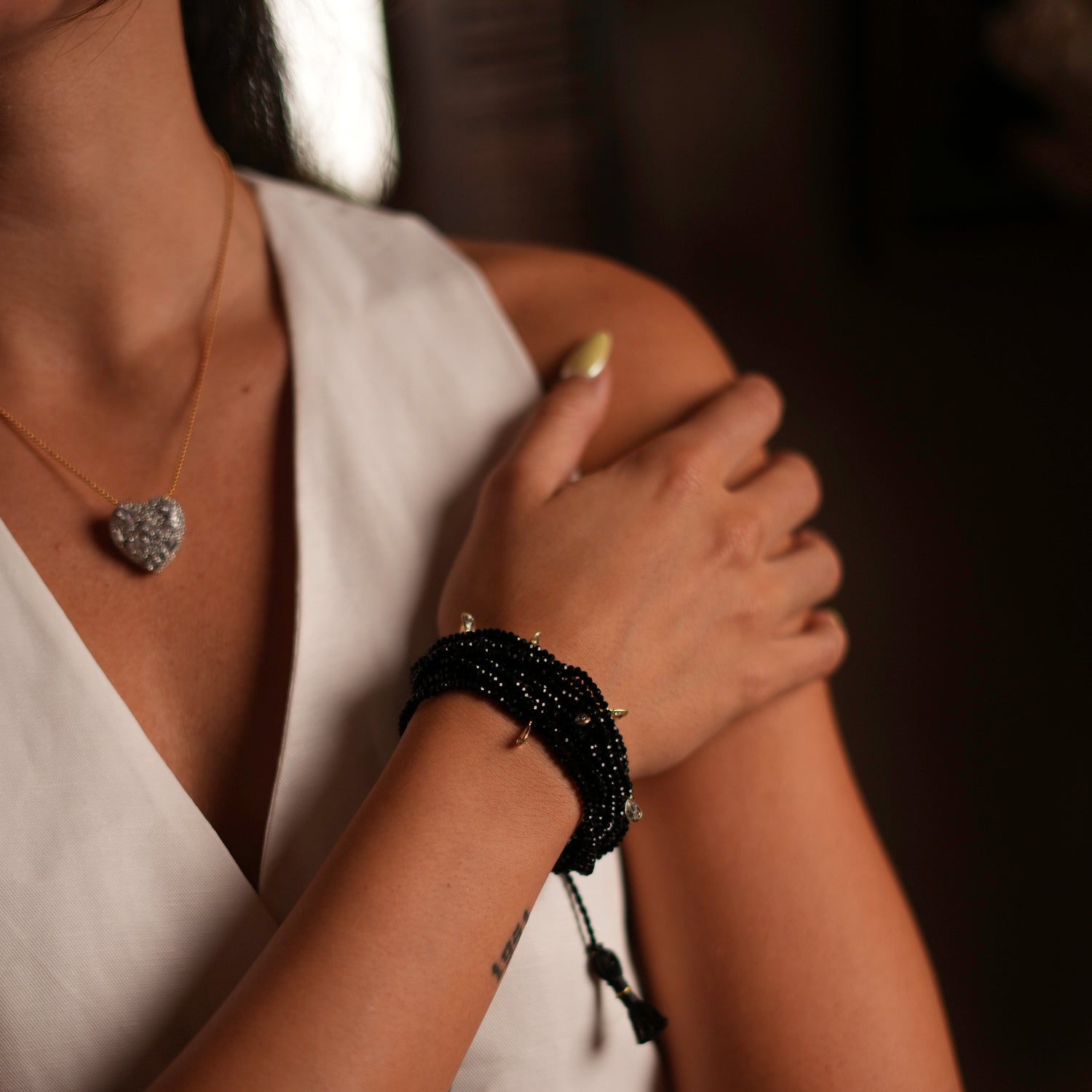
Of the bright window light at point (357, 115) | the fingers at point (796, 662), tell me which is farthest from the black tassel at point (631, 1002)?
the bright window light at point (357, 115)

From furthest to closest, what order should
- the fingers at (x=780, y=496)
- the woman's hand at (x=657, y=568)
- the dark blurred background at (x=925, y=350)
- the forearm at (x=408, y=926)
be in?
the dark blurred background at (x=925, y=350), the fingers at (x=780, y=496), the woman's hand at (x=657, y=568), the forearm at (x=408, y=926)

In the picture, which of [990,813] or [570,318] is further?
[990,813]

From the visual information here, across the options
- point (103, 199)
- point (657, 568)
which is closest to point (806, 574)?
point (657, 568)

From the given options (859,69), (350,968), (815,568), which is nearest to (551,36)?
(859,69)

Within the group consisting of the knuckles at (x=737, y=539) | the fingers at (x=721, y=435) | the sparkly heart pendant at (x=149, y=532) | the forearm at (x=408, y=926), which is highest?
the fingers at (x=721, y=435)

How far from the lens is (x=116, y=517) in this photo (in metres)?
0.75

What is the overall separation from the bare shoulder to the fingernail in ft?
0.08

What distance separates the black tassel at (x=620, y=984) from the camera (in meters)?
0.69

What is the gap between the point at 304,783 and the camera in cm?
66

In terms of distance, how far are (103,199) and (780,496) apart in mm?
607

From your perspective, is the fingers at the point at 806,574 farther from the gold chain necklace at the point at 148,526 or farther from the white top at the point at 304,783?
the gold chain necklace at the point at 148,526

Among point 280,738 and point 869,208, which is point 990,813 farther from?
point 280,738

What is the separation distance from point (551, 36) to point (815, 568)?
1749 mm

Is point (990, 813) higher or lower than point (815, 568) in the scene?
lower
